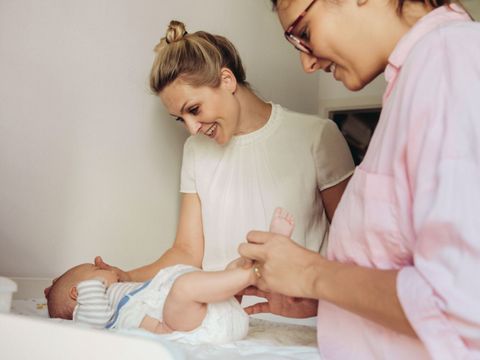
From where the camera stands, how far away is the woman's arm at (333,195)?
1.81 metres

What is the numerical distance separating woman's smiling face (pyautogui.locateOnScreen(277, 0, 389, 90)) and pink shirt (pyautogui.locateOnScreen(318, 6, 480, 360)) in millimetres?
81

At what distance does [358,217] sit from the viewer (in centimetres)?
79

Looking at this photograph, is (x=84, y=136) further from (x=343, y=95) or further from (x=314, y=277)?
(x=343, y=95)

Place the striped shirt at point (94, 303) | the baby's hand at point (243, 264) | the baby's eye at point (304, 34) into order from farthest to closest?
the striped shirt at point (94, 303), the baby's hand at point (243, 264), the baby's eye at point (304, 34)

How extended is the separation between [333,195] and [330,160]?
123 mm

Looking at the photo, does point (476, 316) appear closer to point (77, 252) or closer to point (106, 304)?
point (106, 304)

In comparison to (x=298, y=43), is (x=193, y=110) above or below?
below

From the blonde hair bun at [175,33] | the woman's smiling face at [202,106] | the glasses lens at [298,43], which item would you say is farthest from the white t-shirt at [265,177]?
the glasses lens at [298,43]

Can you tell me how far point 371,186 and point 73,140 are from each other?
115 centimetres

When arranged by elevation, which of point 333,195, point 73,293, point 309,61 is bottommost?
point 73,293

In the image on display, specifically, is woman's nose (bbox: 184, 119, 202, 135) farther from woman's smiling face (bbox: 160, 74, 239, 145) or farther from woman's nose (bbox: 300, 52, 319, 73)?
woman's nose (bbox: 300, 52, 319, 73)

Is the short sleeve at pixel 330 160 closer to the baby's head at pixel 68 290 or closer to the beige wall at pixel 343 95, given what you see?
the baby's head at pixel 68 290

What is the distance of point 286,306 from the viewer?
117 centimetres

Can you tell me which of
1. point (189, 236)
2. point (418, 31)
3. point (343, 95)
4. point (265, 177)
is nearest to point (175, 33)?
point (265, 177)
